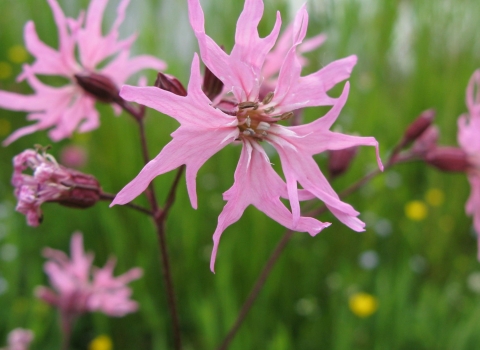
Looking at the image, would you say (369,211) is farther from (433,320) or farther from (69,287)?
(69,287)

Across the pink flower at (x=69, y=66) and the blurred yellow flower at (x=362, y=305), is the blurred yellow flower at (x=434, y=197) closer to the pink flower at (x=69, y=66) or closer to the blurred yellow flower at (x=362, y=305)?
the blurred yellow flower at (x=362, y=305)

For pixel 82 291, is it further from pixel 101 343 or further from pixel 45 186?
pixel 45 186

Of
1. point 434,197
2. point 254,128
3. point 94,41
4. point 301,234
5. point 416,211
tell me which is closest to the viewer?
point 254,128

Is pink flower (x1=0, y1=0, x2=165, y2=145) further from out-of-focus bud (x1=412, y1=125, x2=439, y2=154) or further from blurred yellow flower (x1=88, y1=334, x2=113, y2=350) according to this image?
blurred yellow flower (x1=88, y1=334, x2=113, y2=350)

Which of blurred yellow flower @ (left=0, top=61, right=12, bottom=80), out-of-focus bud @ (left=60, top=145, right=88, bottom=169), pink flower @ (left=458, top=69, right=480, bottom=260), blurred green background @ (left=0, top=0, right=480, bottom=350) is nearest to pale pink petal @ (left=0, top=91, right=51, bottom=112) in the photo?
blurred green background @ (left=0, top=0, right=480, bottom=350)

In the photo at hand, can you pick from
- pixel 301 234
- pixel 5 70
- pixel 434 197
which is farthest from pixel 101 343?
pixel 5 70

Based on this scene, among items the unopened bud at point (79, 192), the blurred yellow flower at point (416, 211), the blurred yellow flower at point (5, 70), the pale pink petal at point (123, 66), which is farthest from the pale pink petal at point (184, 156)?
the blurred yellow flower at point (5, 70)

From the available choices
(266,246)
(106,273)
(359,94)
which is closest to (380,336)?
(266,246)
